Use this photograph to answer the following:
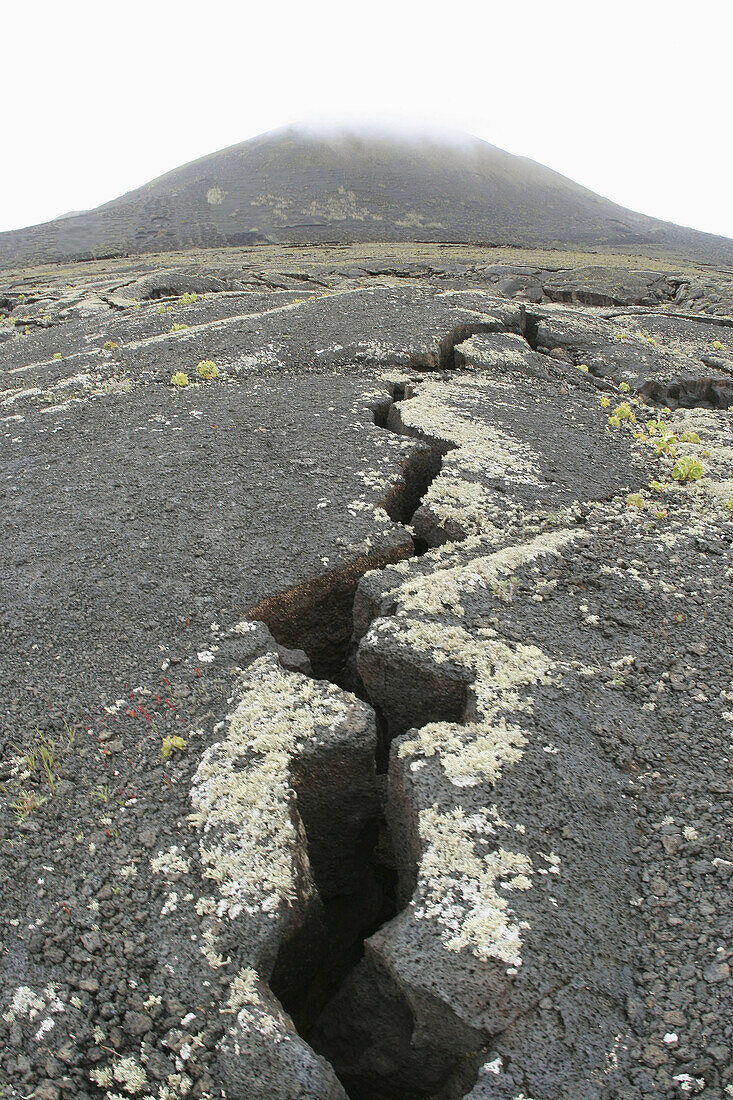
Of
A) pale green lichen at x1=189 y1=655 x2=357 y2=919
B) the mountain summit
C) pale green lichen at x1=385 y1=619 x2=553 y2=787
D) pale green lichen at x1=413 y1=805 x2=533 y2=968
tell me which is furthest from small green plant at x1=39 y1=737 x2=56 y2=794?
the mountain summit

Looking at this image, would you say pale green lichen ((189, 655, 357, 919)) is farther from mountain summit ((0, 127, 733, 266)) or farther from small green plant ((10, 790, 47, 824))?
mountain summit ((0, 127, 733, 266))

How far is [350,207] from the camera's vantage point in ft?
159

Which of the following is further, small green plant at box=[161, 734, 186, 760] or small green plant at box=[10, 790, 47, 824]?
small green plant at box=[161, 734, 186, 760]

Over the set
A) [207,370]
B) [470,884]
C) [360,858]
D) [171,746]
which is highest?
[207,370]

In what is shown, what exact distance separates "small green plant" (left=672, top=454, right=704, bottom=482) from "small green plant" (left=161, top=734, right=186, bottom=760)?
4.85m

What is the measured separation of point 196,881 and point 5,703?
5.75ft

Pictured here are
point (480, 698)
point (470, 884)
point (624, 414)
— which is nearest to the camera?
point (470, 884)

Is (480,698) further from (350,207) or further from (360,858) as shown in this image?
(350,207)

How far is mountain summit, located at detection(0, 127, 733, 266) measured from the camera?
134 ft

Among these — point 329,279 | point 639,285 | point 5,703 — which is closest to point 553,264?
point 639,285

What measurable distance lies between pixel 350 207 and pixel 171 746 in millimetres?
51281

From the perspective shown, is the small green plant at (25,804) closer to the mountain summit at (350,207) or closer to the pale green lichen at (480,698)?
the pale green lichen at (480,698)

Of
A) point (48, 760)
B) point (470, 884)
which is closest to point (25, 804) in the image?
point (48, 760)

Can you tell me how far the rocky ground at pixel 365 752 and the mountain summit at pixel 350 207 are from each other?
3502cm
